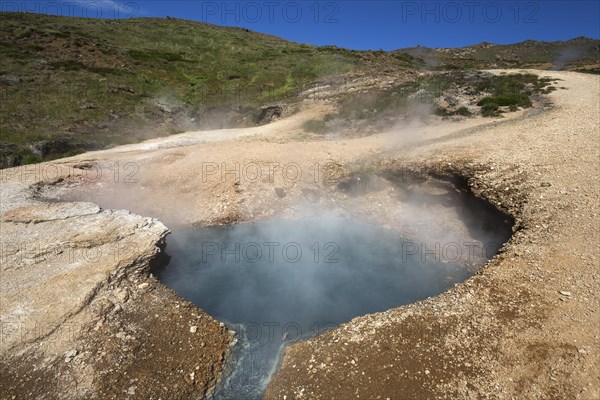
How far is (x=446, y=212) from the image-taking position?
56.6 ft

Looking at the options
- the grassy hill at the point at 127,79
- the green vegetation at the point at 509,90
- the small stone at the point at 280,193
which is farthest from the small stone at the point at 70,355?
the green vegetation at the point at 509,90

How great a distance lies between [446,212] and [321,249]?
6.67 metres

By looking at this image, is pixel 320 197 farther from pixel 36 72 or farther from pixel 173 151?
pixel 36 72

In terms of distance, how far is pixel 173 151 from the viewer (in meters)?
23.0

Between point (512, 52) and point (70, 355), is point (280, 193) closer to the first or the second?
point (70, 355)

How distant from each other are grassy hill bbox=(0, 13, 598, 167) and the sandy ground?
23.4 feet

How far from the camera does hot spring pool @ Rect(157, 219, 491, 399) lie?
1028 cm

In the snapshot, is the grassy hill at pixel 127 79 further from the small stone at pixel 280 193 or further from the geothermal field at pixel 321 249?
the small stone at pixel 280 193

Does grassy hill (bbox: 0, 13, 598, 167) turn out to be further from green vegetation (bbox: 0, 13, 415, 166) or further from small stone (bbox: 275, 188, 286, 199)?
small stone (bbox: 275, 188, 286, 199)

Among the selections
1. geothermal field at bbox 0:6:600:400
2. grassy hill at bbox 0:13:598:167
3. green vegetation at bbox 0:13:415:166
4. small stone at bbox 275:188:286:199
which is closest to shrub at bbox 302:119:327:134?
geothermal field at bbox 0:6:600:400

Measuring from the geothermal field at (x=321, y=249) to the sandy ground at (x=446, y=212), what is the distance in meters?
0.06

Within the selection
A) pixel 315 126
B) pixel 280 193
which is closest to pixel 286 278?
pixel 280 193

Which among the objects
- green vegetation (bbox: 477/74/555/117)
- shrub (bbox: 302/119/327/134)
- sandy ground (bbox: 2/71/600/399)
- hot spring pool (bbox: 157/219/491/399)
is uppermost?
green vegetation (bbox: 477/74/555/117)

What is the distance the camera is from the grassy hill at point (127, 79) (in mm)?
30391
